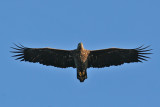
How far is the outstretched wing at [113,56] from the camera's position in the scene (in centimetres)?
2366

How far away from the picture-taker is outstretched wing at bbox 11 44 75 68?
78.2 ft

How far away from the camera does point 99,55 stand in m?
23.8

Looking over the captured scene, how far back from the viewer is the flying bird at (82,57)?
2328 cm

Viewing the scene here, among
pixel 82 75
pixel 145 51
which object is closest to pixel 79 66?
pixel 82 75

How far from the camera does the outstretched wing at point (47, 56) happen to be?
78.2 ft

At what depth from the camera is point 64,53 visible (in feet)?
78.0

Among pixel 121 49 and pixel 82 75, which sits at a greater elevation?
pixel 121 49

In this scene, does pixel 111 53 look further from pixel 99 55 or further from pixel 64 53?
pixel 64 53

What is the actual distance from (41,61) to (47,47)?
3.14ft

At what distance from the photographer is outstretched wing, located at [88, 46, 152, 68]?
23.7 meters

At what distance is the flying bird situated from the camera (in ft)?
76.4

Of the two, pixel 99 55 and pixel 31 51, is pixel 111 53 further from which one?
pixel 31 51

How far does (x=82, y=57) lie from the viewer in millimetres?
23156

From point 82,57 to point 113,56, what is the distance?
1.83m
